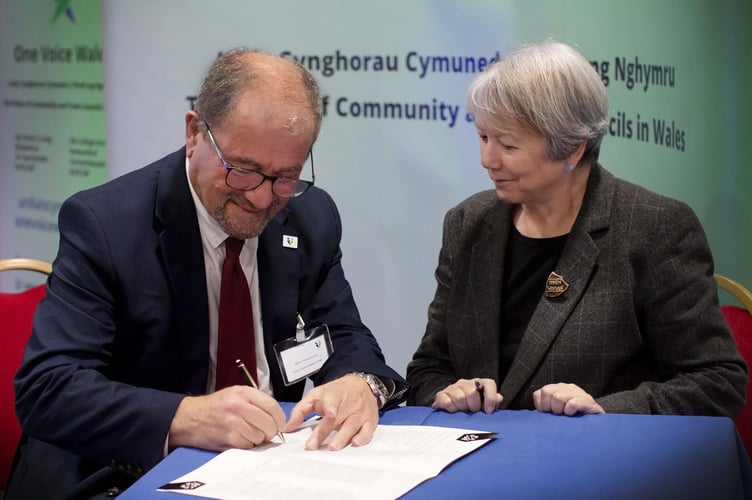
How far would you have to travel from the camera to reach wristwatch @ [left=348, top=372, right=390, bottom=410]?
2404 mm

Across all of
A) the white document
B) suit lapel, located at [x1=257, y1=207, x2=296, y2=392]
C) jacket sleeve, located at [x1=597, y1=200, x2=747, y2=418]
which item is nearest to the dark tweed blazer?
jacket sleeve, located at [x1=597, y1=200, x2=747, y2=418]

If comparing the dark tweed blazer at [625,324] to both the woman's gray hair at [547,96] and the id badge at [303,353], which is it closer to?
the woman's gray hair at [547,96]

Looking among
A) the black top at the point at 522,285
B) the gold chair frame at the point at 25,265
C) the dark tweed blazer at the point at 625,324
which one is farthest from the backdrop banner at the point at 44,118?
the dark tweed blazer at the point at 625,324

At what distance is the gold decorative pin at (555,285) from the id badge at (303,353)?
60cm

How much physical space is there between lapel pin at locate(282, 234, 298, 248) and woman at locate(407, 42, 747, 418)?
1.70 feet

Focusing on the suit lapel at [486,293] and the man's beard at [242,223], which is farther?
the suit lapel at [486,293]

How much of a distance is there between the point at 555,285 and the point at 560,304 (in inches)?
2.1

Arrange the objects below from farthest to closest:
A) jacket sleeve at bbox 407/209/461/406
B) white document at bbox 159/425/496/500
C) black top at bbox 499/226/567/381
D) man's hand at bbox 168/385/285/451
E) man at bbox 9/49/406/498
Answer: jacket sleeve at bbox 407/209/461/406 → black top at bbox 499/226/567/381 → man at bbox 9/49/406/498 → man's hand at bbox 168/385/285/451 → white document at bbox 159/425/496/500

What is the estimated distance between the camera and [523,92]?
2691 mm

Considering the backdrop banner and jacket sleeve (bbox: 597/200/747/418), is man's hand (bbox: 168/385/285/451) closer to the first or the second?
jacket sleeve (bbox: 597/200/747/418)

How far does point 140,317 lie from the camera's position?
8.06 feet

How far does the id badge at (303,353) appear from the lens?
2.57 meters

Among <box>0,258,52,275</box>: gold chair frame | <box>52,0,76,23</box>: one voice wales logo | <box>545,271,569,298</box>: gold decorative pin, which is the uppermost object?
<box>52,0,76,23</box>: one voice wales logo

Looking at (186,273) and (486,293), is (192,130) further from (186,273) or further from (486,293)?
(486,293)
